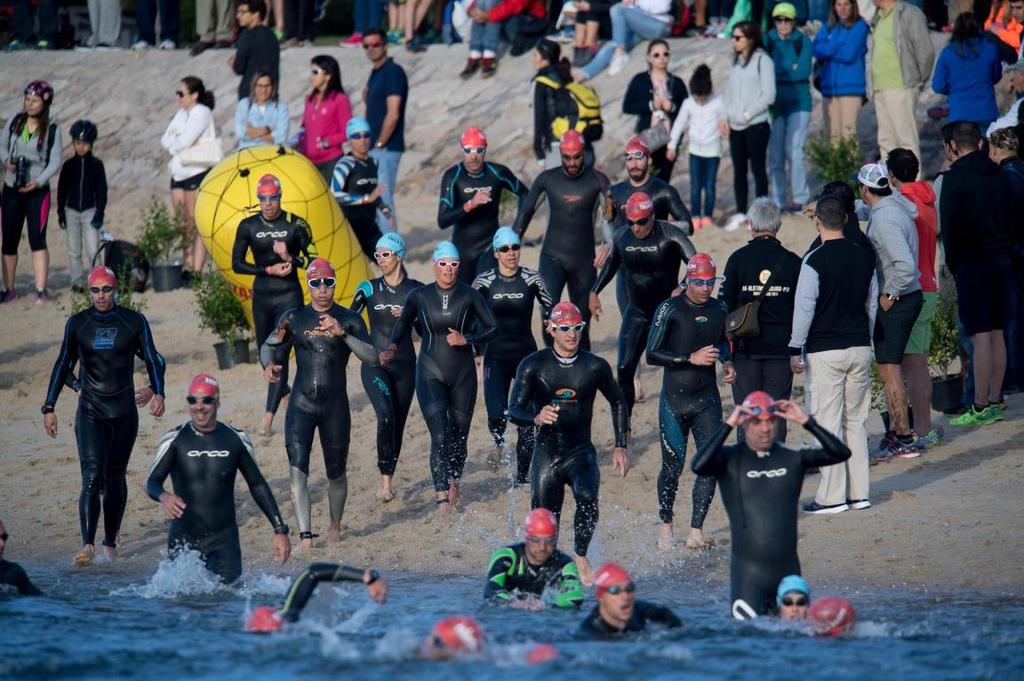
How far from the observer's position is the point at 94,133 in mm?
19500

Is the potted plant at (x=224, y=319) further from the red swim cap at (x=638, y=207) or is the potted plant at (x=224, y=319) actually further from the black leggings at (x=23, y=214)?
the red swim cap at (x=638, y=207)

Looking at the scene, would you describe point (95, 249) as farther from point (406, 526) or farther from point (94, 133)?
point (406, 526)

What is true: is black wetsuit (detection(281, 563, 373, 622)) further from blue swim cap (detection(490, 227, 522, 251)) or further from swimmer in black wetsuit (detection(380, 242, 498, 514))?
blue swim cap (detection(490, 227, 522, 251))

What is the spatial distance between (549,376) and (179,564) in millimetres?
2752

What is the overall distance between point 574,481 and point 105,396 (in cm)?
361

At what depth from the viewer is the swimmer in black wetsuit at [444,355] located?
13461 millimetres

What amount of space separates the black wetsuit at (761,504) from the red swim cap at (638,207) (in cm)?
388

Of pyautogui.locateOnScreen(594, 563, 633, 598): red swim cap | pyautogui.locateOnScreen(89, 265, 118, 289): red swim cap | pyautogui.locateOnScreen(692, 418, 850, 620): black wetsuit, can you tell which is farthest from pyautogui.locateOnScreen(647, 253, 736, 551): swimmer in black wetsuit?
pyautogui.locateOnScreen(89, 265, 118, 289): red swim cap

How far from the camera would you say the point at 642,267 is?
13.9 meters

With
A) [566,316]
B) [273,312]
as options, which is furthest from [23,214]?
[566,316]

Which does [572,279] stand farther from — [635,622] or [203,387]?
[635,622]

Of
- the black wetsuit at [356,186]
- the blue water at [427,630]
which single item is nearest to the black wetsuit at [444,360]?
the blue water at [427,630]

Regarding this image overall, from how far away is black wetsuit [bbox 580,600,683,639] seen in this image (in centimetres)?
985

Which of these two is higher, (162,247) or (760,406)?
(162,247)
